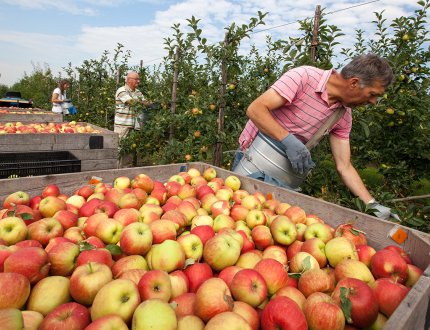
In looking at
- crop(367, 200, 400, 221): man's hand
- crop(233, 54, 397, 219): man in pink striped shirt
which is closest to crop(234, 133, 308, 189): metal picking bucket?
crop(233, 54, 397, 219): man in pink striped shirt

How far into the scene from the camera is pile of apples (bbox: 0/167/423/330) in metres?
1.05

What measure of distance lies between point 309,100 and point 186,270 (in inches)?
69.0

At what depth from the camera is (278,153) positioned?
2619 mm

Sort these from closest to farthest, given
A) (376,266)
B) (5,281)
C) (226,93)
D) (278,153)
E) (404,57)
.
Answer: (5,281) < (376,266) < (278,153) < (404,57) < (226,93)

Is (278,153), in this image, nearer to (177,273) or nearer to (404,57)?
(177,273)

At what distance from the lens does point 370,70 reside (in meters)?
2.27

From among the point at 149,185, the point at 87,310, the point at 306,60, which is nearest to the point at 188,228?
the point at 149,185

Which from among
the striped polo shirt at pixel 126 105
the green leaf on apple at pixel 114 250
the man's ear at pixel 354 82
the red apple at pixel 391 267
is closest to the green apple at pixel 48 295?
the green leaf on apple at pixel 114 250

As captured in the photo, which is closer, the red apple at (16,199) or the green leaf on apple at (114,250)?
the green leaf on apple at (114,250)

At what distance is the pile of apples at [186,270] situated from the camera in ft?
3.44

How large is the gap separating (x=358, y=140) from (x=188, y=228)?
14.5ft

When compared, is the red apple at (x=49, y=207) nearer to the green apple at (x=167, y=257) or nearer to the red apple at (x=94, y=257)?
the red apple at (x=94, y=257)

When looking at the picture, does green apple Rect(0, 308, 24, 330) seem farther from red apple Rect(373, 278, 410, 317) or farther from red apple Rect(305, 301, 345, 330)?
red apple Rect(373, 278, 410, 317)

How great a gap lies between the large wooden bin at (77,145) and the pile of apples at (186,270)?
8.22 ft
